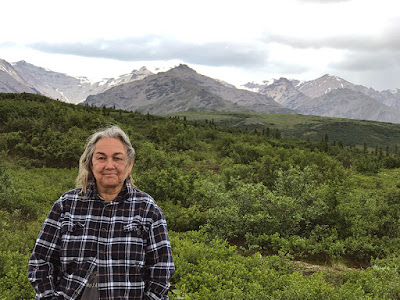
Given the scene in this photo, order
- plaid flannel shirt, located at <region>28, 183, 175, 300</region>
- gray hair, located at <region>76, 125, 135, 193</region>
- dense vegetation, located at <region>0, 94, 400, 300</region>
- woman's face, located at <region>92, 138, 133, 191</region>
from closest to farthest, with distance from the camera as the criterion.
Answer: plaid flannel shirt, located at <region>28, 183, 175, 300</region>, woman's face, located at <region>92, 138, 133, 191</region>, gray hair, located at <region>76, 125, 135, 193</region>, dense vegetation, located at <region>0, 94, 400, 300</region>

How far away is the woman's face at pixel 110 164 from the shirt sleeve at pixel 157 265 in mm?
583

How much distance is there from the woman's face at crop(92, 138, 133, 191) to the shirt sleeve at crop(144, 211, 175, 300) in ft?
1.91

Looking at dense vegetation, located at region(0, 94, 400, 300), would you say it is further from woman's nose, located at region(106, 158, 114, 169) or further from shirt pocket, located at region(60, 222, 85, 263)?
woman's nose, located at region(106, 158, 114, 169)

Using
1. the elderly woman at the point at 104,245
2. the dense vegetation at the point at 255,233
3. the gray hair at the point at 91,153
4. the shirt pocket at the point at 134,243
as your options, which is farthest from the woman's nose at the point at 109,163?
the dense vegetation at the point at 255,233

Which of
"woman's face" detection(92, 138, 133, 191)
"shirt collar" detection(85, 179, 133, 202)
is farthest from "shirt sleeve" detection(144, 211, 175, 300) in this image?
"woman's face" detection(92, 138, 133, 191)

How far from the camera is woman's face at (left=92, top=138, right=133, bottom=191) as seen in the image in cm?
303

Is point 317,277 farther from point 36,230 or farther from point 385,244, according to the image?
point 36,230

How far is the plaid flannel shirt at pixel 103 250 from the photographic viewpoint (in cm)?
287

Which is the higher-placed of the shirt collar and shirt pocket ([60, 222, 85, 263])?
the shirt collar

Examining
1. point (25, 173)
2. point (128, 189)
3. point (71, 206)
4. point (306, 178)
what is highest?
point (128, 189)

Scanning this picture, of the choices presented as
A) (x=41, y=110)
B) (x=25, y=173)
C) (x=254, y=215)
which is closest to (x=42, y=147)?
(x=25, y=173)

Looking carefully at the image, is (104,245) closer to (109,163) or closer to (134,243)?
(134,243)

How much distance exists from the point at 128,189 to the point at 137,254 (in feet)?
2.06

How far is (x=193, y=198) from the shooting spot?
38.3ft
